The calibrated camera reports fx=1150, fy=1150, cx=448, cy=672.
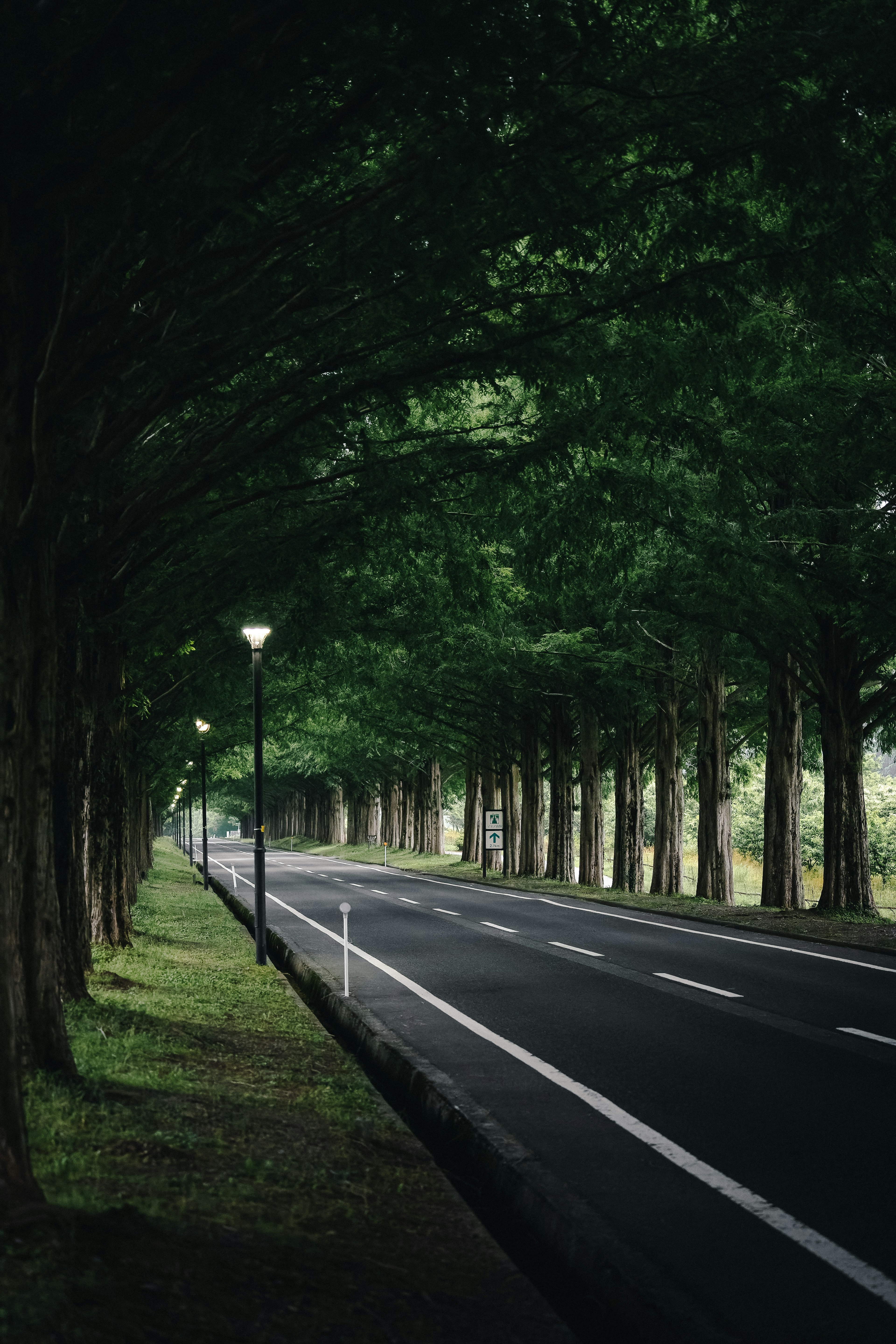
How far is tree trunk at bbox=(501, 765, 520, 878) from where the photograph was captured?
41812 mm

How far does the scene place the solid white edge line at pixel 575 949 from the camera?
17.2 metres

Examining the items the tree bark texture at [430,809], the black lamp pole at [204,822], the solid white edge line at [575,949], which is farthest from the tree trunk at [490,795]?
the solid white edge line at [575,949]

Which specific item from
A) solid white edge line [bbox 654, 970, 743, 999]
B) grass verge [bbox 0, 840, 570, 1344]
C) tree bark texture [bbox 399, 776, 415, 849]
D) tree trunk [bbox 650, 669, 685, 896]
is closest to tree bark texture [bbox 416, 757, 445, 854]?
tree bark texture [bbox 399, 776, 415, 849]

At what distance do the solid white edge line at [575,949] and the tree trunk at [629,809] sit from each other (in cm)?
1360

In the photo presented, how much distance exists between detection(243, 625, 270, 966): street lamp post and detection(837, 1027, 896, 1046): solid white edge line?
750 centimetres

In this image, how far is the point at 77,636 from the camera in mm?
10680

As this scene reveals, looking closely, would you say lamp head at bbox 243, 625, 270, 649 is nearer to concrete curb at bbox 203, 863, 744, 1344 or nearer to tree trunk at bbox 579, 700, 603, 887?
concrete curb at bbox 203, 863, 744, 1344

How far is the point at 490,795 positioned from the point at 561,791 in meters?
12.5

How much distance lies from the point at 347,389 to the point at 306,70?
2.87 m

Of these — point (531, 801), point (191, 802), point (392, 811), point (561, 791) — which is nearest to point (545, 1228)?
point (561, 791)

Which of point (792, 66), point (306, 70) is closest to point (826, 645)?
point (792, 66)

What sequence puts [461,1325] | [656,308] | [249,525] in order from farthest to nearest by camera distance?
[249,525] < [656,308] < [461,1325]

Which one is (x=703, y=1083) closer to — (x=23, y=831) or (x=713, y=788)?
(x=23, y=831)

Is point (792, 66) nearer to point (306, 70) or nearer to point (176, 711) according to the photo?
point (306, 70)
